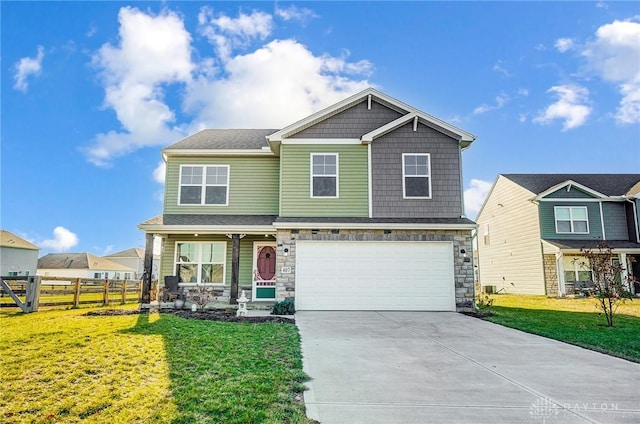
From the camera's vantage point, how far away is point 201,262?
1406 centimetres

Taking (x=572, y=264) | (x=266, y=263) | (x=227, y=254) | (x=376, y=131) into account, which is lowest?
(x=266, y=263)

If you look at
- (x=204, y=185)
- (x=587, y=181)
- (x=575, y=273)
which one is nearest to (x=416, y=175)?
(x=204, y=185)

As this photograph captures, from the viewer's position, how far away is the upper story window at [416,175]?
12781 millimetres

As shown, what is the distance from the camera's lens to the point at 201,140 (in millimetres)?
15273

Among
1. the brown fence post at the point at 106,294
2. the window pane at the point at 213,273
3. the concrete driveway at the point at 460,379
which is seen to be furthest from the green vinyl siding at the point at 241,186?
the concrete driveway at the point at 460,379

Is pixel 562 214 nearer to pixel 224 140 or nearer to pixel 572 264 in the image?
pixel 572 264

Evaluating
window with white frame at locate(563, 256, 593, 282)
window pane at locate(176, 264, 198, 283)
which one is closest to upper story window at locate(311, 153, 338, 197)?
window pane at locate(176, 264, 198, 283)

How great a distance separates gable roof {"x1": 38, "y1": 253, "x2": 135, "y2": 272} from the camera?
4731cm

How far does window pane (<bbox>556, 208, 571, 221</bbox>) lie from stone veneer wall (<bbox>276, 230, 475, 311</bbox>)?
1208 centimetres

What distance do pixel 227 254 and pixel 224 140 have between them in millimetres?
4606

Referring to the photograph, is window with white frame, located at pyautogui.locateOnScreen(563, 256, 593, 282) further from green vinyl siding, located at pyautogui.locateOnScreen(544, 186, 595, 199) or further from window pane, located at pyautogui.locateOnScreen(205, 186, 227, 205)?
window pane, located at pyautogui.locateOnScreen(205, 186, 227, 205)

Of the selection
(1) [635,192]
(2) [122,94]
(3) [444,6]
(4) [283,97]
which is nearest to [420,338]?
(3) [444,6]

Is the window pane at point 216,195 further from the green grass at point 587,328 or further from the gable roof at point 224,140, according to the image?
the green grass at point 587,328

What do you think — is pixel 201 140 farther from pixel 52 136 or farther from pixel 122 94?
pixel 52 136
